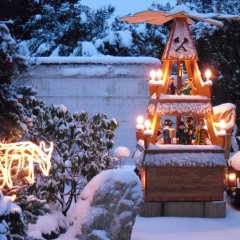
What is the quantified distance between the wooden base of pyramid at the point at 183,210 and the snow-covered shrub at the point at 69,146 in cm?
101

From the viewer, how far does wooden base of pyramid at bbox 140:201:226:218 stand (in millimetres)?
8102

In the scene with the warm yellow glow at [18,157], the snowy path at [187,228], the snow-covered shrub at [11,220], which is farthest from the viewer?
the snowy path at [187,228]

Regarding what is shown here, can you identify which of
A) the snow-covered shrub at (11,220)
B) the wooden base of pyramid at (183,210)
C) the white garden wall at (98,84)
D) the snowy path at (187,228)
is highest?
the white garden wall at (98,84)

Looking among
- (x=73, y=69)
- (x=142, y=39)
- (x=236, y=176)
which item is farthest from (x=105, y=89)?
(x=236, y=176)

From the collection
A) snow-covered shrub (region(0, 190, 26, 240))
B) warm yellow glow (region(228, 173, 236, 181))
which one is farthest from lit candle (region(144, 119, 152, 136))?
snow-covered shrub (region(0, 190, 26, 240))

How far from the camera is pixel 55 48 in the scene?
49.1ft

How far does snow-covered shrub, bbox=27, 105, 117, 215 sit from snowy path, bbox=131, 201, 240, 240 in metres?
1.11

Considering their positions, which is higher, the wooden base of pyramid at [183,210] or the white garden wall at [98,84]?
the white garden wall at [98,84]

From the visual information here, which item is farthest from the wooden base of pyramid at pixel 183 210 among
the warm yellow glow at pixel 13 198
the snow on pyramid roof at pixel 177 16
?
the warm yellow glow at pixel 13 198

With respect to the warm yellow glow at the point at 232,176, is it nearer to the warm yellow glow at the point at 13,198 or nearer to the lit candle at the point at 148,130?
the lit candle at the point at 148,130

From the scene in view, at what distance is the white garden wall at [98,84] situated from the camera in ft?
40.4

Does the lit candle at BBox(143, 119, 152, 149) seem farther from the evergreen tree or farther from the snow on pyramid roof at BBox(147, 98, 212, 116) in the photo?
the evergreen tree

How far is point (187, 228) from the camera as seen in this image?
7484 mm

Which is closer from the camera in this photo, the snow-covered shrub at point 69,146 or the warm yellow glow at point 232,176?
the snow-covered shrub at point 69,146
